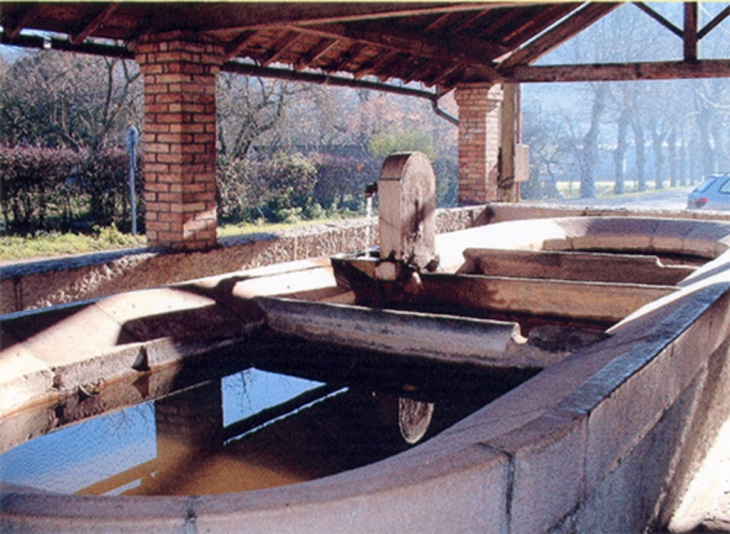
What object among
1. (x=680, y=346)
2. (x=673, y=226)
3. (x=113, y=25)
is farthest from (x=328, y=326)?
(x=673, y=226)

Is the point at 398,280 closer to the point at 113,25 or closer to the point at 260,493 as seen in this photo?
the point at 113,25

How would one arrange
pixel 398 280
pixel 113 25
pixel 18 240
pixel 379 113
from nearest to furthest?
1. pixel 398 280
2. pixel 113 25
3. pixel 18 240
4. pixel 379 113

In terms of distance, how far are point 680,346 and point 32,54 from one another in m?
17.4

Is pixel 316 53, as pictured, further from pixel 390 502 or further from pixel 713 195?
pixel 713 195

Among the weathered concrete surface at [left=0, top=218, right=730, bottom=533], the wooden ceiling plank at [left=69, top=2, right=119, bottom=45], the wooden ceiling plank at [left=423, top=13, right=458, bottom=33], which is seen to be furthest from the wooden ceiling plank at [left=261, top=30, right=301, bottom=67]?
the weathered concrete surface at [left=0, top=218, right=730, bottom=533]

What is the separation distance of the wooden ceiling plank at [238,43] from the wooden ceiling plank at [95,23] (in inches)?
47.4

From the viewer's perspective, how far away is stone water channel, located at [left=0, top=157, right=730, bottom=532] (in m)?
2.02

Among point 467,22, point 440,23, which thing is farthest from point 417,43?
point 467,22

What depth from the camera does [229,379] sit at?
436 centimetres

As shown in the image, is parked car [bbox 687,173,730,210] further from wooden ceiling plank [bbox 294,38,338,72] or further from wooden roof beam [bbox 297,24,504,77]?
wooden ceiling plank [bbox 294,38,338,72]

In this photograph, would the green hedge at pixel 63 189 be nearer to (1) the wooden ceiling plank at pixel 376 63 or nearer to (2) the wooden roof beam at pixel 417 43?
(1) the wooden ceiling plank at pixel 376 63

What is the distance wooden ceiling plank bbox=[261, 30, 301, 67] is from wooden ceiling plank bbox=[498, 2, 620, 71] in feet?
12.7

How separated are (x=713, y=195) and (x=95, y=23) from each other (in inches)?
→ 672

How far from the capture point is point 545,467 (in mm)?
2209
